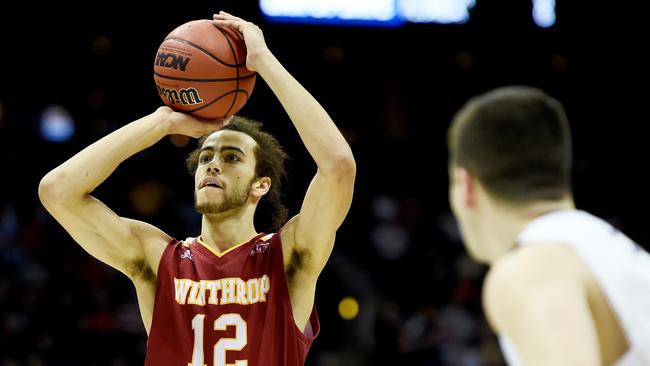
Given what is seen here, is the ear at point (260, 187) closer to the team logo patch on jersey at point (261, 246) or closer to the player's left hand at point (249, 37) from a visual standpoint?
the team logo patch on jersey at point (261, 246)

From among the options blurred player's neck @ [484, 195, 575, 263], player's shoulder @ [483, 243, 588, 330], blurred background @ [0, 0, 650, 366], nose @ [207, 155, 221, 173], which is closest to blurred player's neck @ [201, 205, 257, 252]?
nose @ [207, 155, 221, 173]

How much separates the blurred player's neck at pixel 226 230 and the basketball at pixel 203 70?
49 centimetres

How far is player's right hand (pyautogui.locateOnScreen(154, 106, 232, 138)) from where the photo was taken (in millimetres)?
4031

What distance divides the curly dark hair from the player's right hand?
0.30 meters

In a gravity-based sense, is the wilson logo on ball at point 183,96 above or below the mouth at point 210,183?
above

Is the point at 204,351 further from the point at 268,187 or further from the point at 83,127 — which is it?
the point at 83,127

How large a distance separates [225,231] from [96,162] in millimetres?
687


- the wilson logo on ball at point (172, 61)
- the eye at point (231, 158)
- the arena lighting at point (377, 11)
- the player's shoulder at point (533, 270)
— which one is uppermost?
the arena lighting at point (377, 11)

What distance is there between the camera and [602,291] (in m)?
1.91

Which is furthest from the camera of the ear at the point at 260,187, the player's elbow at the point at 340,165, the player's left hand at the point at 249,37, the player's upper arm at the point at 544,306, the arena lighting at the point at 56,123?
the arena lighting at the point at 56,123

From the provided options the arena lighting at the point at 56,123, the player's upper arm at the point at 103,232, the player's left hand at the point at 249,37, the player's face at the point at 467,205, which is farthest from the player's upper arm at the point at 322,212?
the arena lighting at the point at 56,123

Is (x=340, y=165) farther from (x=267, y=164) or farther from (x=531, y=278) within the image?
(x=531, y=278)

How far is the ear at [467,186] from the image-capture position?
6.91 feet

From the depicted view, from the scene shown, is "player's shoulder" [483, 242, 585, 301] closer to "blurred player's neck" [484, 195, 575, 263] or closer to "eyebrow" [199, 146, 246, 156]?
"blurred player's neck" [484, 195, 575, 263]
